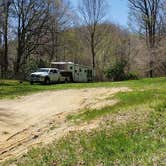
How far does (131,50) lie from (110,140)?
5924 cm

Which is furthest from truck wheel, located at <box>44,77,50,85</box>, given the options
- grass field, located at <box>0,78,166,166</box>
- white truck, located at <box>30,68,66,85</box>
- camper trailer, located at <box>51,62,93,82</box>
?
grass field, located at <box>0,78,166,166</box>

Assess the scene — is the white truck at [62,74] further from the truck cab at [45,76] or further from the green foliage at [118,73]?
the green foliage at [118,73]

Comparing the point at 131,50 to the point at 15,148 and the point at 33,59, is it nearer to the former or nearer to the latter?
the point at 33,59

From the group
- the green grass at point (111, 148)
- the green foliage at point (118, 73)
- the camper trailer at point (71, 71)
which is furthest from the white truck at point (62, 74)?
the green grass at point (111, 148)

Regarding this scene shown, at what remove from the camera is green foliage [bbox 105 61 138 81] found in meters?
55.4

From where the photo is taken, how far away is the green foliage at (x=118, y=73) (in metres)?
55.4

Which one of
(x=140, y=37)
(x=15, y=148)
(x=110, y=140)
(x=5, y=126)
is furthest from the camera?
(x=140, y=37)

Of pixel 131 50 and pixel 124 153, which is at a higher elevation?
pixel 131 50

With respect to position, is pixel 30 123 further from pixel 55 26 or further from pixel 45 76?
pixel 55 26

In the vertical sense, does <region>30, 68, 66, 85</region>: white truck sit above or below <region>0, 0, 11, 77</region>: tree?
below

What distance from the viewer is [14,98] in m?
22.1

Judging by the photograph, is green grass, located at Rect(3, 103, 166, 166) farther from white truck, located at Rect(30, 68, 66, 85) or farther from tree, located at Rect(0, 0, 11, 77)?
tree, located at Rect(0, 0, 11, 77)

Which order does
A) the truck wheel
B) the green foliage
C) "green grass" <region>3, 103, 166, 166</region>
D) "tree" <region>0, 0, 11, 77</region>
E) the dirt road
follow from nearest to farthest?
"green grass" <region>3, 103, 166, 166</region>, the dirt road, the truck wheel, "tree" <region>0, 0, 11, 77</region>, the green foliage

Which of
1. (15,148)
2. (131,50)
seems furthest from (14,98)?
(131,50)
